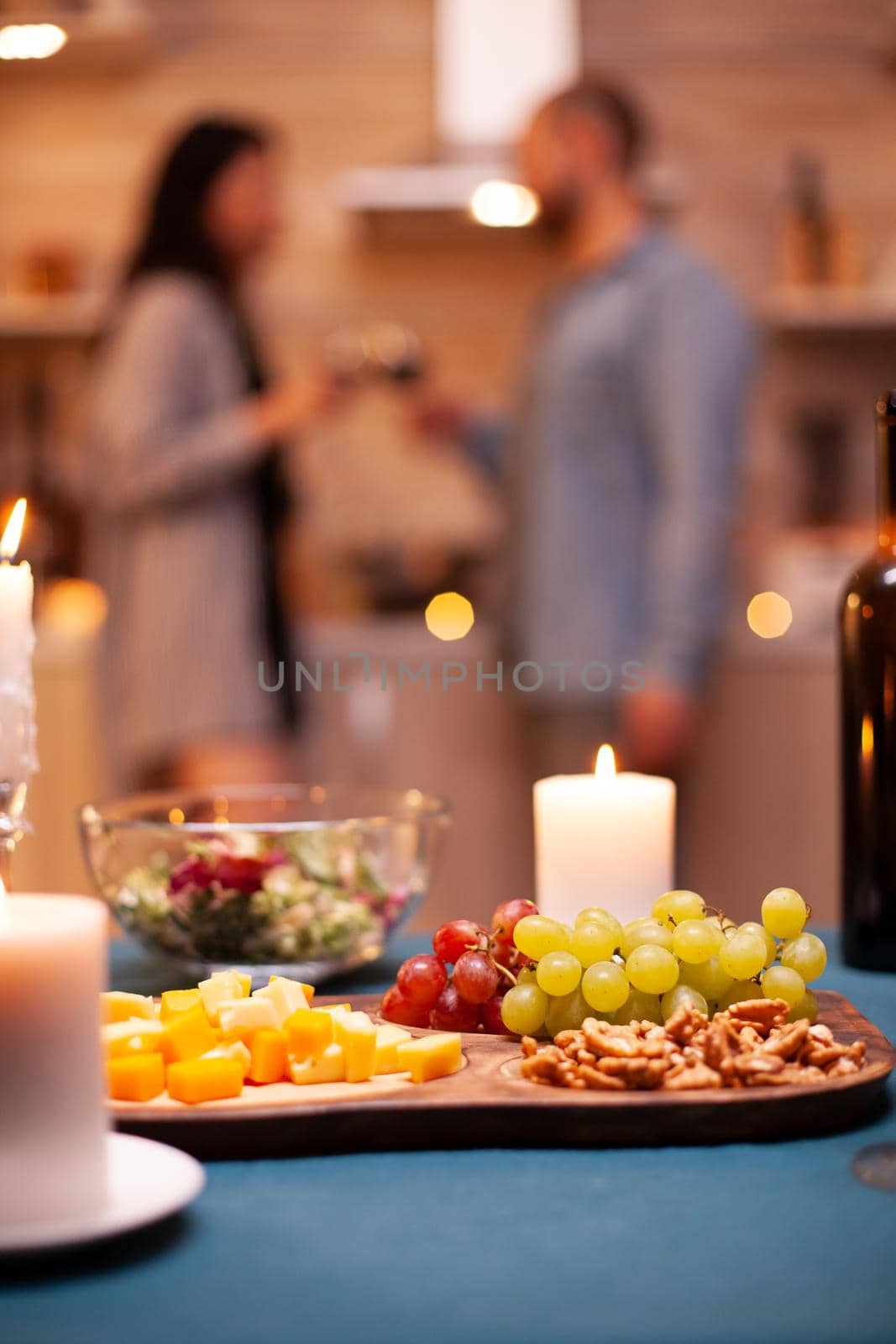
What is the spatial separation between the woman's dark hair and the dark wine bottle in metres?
1.52

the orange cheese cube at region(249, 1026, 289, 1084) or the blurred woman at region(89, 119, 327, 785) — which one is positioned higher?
the blurred woman at region(89, 119, 327, 785)

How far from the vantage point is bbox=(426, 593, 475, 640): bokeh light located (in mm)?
2814

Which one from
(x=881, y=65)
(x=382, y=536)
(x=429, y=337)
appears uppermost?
(x=881, y=65)

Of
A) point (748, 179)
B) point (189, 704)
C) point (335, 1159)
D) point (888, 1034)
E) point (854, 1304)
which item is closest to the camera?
→ point (854, 1304)

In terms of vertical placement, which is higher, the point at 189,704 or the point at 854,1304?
the point at 189,704

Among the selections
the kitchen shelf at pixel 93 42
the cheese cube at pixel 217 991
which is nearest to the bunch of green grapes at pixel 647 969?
the cheese cube at pixel 217 991

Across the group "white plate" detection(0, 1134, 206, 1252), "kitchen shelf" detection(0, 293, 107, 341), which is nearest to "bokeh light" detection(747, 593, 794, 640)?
"kitchen shelf" detection(0, 293, 107, 341)

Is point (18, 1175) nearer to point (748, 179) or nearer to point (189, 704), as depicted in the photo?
point (189, 704)

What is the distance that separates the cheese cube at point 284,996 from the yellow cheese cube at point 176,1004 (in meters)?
0.03

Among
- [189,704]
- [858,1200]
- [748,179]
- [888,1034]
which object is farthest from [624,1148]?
[748,179]

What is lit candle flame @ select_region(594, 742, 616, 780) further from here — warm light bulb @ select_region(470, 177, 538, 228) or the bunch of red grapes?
warm light bulb @ select_region(470, 177, 538, 228)

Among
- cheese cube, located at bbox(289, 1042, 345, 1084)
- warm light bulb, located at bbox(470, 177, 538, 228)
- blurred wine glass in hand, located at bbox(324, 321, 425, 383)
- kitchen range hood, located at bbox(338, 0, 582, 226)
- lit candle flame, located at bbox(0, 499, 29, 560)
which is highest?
kitchen range hood, located at bbox(338, 0, 582, 226)

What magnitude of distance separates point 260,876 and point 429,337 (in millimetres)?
2567

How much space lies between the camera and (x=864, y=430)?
10.8ft
